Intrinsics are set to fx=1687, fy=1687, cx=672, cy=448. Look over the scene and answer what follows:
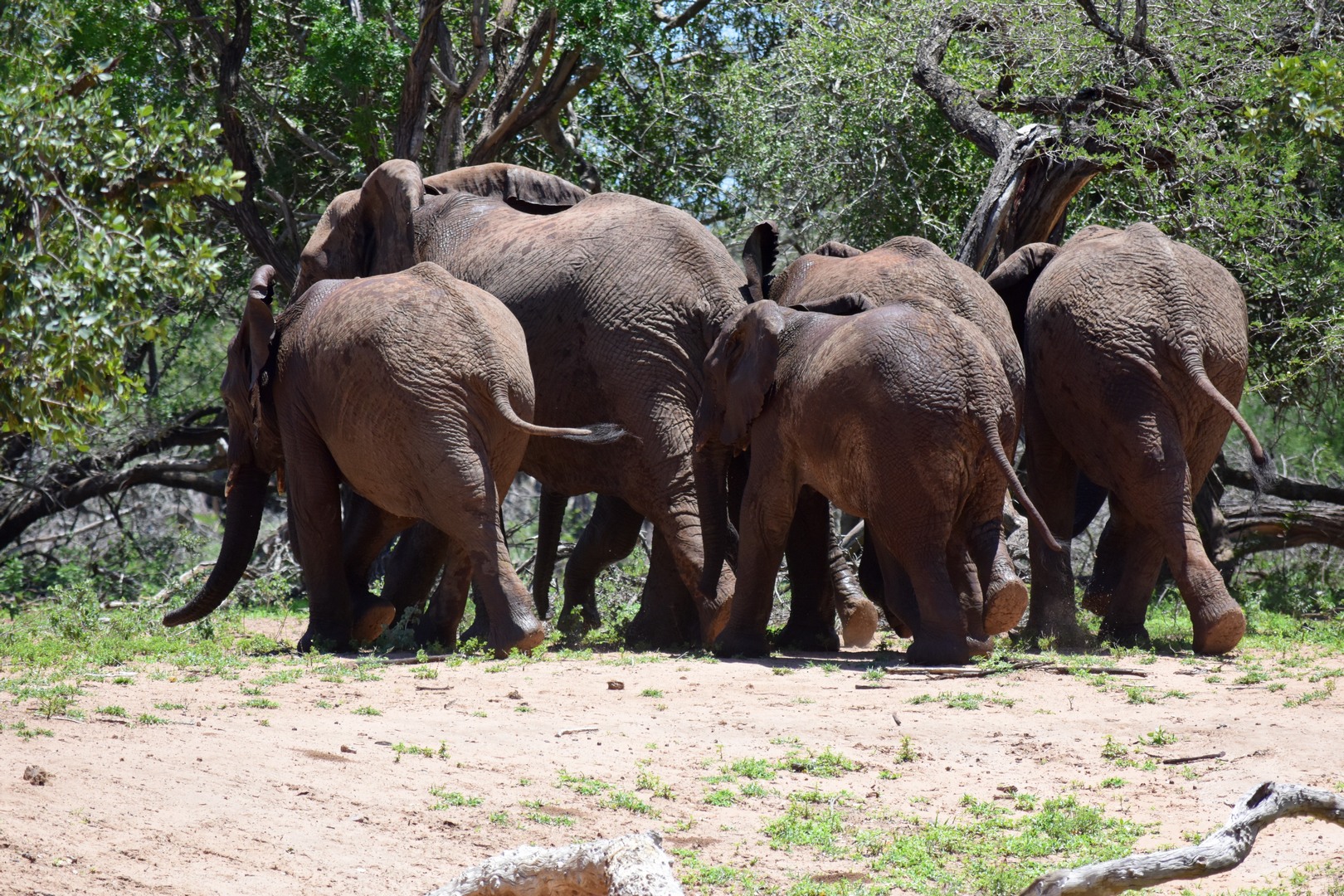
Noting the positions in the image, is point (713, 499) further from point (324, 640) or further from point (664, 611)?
point (324, 640)

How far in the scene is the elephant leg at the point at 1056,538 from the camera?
31.5 ft

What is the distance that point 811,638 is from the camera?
9492mm

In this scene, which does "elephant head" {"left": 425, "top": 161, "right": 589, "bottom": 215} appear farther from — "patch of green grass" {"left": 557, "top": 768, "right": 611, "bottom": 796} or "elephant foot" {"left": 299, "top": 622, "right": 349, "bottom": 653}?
"patch of green grass" {"left": 557, "top": 768, "right": 611, "bottom": 796}

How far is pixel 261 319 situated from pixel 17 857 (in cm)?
503

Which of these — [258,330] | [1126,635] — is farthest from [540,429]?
[1126,635]

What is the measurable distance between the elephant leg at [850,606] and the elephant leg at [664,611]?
2.75 feet

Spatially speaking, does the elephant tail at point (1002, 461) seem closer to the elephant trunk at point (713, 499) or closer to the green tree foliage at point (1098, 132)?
the elephant trunk at point (713, 499)

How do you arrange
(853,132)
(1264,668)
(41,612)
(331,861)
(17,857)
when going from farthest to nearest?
(853,132), (41,612), (1264,668), (331,861), (17,857)

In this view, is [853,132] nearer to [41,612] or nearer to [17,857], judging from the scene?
[41,612]

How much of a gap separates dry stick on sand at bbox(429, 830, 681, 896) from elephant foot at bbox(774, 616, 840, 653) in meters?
5.06

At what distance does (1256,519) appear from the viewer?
44.0 ft

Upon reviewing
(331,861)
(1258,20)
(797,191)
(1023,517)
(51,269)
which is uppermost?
(1258,20)

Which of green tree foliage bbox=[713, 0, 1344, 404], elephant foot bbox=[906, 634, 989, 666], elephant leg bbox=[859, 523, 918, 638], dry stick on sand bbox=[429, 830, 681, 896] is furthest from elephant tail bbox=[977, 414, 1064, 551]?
dry stick on sand bbox=[429, 830, 681, 896]

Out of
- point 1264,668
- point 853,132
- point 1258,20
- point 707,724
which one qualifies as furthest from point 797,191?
point 707,724
